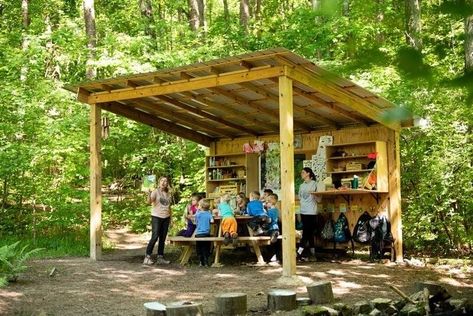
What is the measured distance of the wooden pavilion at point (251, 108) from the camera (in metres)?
7.87

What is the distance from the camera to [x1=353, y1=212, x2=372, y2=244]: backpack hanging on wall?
33.8 ft

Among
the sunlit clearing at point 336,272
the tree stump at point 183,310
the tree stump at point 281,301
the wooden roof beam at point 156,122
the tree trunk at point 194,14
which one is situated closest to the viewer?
the tree stump at point 183,310

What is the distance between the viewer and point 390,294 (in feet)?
21.6

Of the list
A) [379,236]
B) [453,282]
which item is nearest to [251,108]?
[379,236]

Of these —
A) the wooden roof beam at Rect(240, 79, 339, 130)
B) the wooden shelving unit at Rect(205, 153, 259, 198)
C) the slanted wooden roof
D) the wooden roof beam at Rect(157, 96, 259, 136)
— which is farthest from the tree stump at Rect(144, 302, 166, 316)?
the wooden shelving unit at Rect(205, 153, 259, 198)

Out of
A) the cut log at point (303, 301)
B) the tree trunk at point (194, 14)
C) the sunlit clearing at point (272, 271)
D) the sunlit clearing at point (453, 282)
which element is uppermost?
the tree trunk at point (194, 14)

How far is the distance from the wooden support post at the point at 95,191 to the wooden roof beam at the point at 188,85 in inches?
16.4

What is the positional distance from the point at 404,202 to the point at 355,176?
82.3 inches

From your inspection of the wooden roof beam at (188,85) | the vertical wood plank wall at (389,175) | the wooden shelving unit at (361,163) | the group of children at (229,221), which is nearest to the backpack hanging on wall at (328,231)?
the vertical wood plank wall at (389,175)

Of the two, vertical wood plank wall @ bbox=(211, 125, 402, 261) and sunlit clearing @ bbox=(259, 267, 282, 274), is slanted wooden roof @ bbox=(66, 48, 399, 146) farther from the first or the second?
sunlit clearing @ bbox=(259, 267, 282, 274)

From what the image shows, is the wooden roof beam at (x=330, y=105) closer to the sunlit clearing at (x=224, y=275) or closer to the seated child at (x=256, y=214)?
the seated child at (x=256, y=214)

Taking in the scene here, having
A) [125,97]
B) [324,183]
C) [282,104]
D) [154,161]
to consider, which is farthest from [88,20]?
[282,104]

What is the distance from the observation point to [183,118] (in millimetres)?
11734

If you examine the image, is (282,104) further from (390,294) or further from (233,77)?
(390,294)
